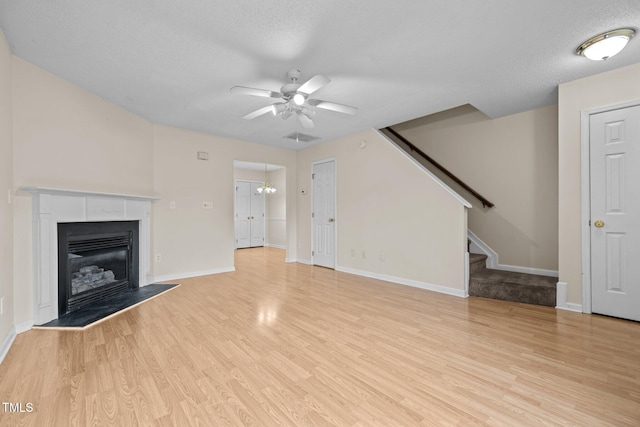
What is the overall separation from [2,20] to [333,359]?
3645 mm

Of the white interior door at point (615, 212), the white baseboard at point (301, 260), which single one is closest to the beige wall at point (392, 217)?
the white baseboard at point (301, 260)

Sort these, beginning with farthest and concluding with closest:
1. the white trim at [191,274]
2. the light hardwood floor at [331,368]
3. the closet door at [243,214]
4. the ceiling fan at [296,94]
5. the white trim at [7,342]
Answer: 1. the closet door at [243,214]
2. the white trim at [191,274]
3. the ceiling fan at [296,94]
4. the white trim at [7,342]
5. the light hardwood floor at [331,368]

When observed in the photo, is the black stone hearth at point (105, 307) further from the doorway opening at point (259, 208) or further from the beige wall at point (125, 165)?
the doorway opening at point (259, 208)

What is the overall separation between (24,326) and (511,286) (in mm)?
5386

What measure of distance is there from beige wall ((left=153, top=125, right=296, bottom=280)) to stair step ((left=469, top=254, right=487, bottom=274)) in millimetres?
4190

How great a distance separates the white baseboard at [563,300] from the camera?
3.10m

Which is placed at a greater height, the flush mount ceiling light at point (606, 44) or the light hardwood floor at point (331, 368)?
the flush mount ceiling light at point (606, 44)

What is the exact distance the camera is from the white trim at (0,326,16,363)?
2.18m

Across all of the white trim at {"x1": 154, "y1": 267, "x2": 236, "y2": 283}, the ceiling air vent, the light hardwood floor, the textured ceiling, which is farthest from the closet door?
the light hardwood floor

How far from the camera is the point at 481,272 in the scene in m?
4.12

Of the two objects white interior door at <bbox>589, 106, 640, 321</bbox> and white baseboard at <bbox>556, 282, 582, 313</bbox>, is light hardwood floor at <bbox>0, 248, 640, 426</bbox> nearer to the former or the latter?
white baseboard at <bbox>556, 282, 582, 313</bbox>

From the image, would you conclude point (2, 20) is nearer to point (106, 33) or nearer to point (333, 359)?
point (106, 33)

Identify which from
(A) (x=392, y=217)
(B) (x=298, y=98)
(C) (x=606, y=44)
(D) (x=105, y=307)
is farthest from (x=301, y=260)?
(C) (x=606, y=44)

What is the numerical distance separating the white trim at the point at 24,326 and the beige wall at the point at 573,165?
568 cm
